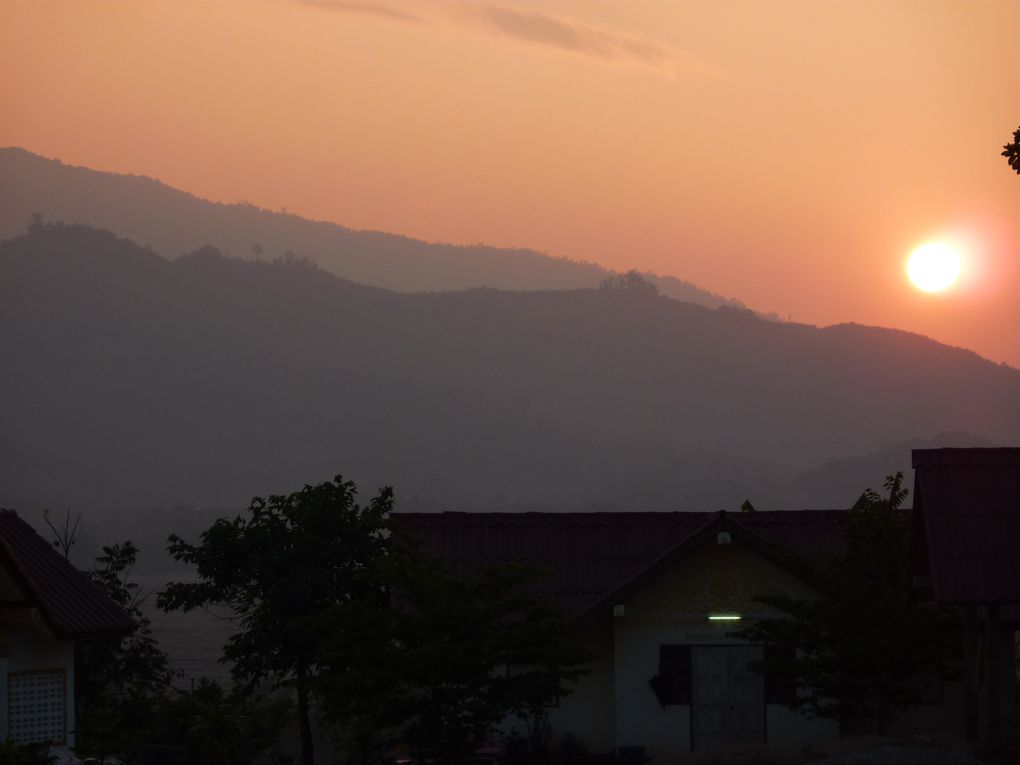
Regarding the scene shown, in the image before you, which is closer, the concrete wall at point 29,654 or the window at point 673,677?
the concrete wall at point 29,654

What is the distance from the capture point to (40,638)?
96.9ft

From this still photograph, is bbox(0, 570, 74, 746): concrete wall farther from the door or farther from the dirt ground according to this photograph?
the door

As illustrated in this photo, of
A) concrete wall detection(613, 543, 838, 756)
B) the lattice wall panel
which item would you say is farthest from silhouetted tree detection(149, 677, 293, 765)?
concrete wall detection(613, 543, 838, 756)

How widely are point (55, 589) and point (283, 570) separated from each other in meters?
6.29

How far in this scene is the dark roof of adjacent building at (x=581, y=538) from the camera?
116 ft

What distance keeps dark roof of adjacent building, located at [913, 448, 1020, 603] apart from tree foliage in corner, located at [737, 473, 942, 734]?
2.41m

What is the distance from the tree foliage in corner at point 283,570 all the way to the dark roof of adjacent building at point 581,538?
148 centimetres

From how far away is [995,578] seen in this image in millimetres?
22859

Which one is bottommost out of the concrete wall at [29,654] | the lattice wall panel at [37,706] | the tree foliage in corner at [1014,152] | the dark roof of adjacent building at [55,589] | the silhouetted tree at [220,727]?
the silhouetted tree at [220,727]

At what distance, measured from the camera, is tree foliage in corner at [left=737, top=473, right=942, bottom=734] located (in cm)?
2747

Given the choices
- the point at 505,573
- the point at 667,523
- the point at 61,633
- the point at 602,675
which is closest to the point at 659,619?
the point at 602,675

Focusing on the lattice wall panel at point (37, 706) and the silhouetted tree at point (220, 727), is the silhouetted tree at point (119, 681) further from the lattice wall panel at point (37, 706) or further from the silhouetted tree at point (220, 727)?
the lattice wall panel at point (37, 706)

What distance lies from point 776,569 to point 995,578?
1017 centimetres

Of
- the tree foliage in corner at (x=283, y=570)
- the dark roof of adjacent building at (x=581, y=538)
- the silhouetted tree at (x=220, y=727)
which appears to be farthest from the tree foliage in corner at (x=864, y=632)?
the silhouetted tree at (x=220, y=727)
